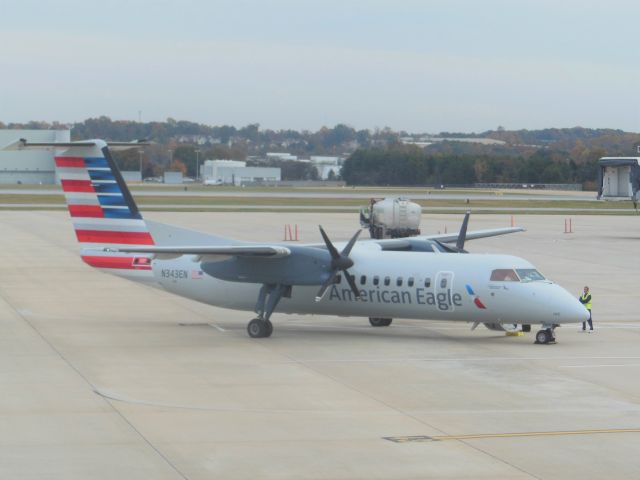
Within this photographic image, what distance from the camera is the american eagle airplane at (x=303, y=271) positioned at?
1046 inches

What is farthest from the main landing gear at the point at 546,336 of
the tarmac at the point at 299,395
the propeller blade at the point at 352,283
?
the propeller blade at the point at 352,283

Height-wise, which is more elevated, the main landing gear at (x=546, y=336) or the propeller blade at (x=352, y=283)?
the propeller blade at (x=352, y=283)

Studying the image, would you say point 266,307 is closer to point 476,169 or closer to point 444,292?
point 444,292

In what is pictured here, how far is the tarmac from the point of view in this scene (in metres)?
15.7

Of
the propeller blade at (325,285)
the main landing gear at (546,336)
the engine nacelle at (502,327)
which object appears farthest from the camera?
the engine nacelle at (502,327)

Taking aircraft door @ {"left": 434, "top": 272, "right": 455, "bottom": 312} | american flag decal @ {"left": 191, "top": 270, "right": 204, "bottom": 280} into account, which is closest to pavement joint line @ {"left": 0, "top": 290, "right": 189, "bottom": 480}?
american flag decal @ {"left": 191, "top": 270, "right": 204, "bottom": 280}

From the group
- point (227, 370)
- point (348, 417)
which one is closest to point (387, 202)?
point (227, 370)

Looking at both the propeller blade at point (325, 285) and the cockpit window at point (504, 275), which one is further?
the propeller blade at point (325, 285)

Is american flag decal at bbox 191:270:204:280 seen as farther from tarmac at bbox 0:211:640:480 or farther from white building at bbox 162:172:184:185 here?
white building at bbox 162:172:184:185

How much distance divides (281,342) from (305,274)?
1875 millimetres

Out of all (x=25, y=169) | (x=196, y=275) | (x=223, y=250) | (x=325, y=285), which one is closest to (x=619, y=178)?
(x=325, y=285)

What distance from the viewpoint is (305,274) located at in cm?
2783

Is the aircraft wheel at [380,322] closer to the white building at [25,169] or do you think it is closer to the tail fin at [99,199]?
the tail fin at [99,199]

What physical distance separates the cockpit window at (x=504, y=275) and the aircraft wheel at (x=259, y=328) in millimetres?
5844
